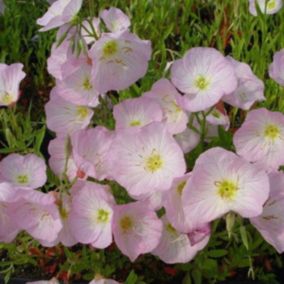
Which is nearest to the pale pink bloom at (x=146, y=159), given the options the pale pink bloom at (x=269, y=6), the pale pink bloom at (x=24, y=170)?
the pale pink bloom at (x=24, y=170)

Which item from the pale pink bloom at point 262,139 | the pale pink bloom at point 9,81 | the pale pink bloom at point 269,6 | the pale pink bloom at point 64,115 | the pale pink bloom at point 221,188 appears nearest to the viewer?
the pale pink bloom at point 221,188

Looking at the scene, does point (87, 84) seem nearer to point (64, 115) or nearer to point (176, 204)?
point (64, 115)

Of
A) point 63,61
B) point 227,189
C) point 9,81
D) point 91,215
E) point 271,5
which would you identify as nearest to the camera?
point 227,189

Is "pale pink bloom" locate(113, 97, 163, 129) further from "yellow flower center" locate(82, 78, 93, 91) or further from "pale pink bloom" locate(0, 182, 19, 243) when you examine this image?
"pale pink bloom" locate(0, 182, 19, 243)

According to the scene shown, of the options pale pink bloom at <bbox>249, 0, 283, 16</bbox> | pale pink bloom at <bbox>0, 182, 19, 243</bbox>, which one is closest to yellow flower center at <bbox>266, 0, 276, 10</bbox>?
pale pink bloom at <bbox>249, 0, 283, 16</bbox>

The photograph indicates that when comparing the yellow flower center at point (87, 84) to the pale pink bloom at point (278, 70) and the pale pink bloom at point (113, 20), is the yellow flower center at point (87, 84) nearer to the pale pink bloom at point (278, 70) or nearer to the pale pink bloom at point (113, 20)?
the pale pink bloom at point (113, 20)

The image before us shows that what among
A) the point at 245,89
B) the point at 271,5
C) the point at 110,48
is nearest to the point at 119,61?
the point at 110,48
